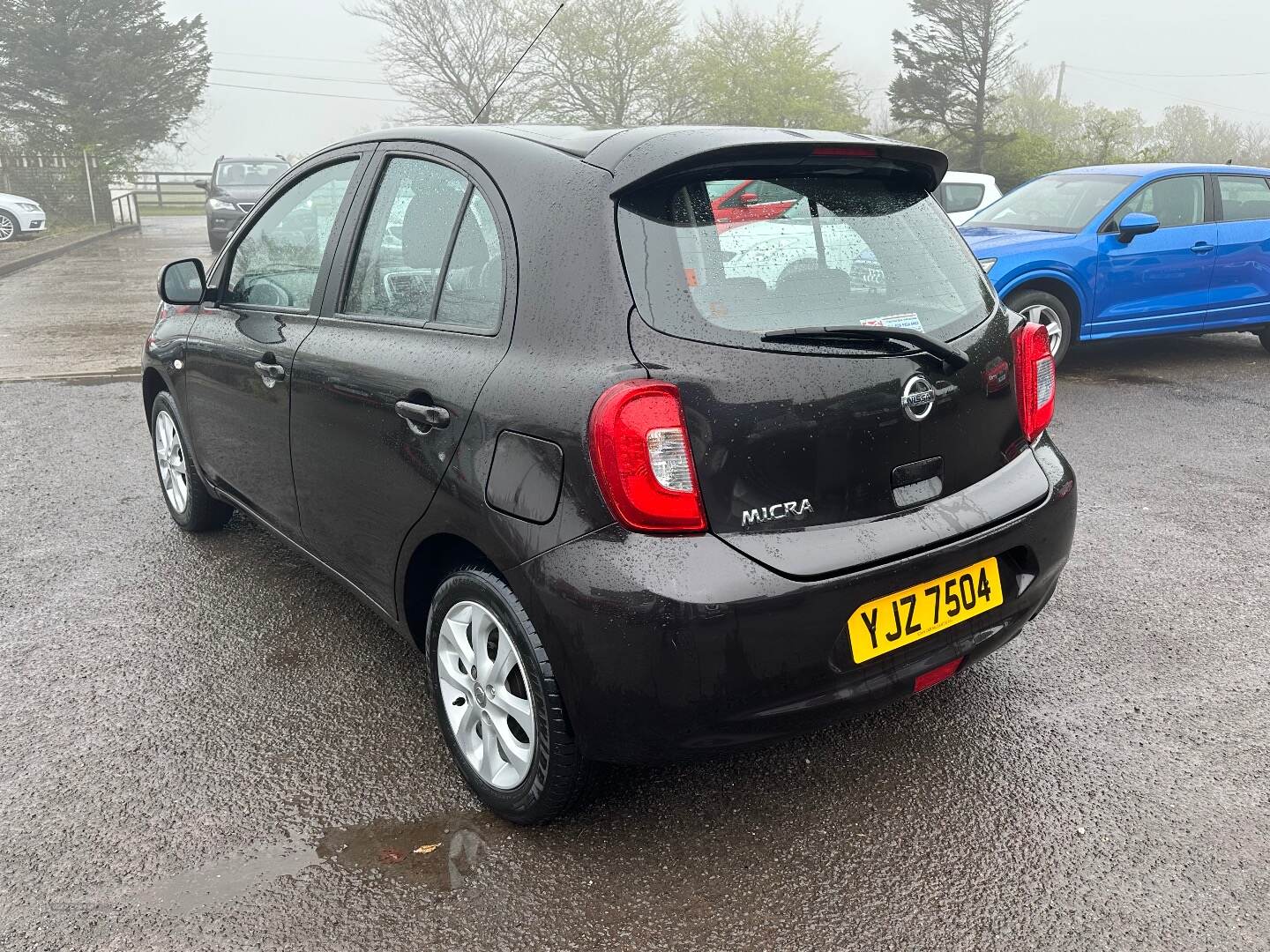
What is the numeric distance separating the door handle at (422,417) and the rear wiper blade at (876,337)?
0.80 metres

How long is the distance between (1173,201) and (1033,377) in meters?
6.49

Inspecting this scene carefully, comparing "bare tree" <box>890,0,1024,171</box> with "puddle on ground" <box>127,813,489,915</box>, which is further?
"bare tree" <box>890,0,1024,171</box>

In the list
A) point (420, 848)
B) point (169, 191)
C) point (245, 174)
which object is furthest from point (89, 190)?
→ point (420, 848)

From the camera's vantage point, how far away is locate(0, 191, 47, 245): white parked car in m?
21.0

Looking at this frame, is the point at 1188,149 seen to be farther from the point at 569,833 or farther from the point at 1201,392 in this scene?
the point at 569,833

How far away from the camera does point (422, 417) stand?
8.36ft

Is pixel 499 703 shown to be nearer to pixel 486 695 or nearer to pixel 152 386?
pixel 486 695

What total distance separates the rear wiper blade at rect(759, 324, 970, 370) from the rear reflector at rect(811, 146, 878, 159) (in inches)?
17.7

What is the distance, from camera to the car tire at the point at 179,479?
435 centimetres

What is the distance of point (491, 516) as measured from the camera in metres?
2.34

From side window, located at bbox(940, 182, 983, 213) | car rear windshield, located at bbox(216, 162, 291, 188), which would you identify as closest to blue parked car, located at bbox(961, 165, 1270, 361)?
side window, located at bbox(940, 182, 983, 213)

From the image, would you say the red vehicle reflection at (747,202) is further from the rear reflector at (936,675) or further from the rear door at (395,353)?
the rear reflector at (936,675)

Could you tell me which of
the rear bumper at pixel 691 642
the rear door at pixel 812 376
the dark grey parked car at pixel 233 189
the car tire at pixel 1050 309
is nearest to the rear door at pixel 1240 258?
the car tire at pixel 1050 309

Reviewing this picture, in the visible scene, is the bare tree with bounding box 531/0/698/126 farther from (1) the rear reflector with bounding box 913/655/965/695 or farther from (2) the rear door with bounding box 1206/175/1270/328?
(1) the rear reflector with bounding box 913/655/965/695
